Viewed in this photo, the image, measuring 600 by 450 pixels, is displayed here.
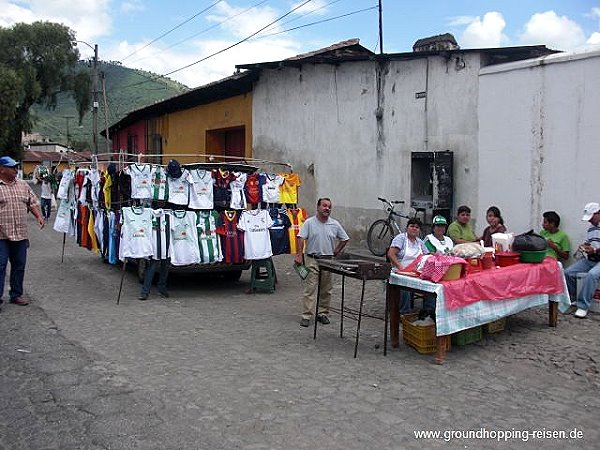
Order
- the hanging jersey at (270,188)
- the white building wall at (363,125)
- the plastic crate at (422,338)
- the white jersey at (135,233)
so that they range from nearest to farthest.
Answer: the plastic crate at (422,338) < the white jersey at (135,233) < the hanging jersey at (270,188) < the white building wall at (363,125)

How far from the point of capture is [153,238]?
850 cm

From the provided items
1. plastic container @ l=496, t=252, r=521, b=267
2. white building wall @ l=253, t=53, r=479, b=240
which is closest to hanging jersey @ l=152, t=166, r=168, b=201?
plastic container @ l=496, t=252, r=521, b=267

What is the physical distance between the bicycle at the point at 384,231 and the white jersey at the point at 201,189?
4.39 metres

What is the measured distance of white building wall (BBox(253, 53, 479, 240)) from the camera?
435 inches

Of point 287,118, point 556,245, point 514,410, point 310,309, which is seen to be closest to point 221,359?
point 310,309

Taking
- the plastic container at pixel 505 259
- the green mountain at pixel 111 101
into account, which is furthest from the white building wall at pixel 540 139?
the green mountain at pixel 111 101

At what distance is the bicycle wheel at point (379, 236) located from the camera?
12352 millimetres

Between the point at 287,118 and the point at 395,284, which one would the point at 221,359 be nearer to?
the point at 395,284

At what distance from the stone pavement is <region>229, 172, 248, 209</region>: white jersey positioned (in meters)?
1.66

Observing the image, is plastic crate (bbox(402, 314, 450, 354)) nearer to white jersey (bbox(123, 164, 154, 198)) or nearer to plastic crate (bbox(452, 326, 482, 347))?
plastic crate (bbox(452, 326, 482, 347))

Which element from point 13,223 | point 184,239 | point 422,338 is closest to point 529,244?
point 422,338

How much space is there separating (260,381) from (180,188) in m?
4.27

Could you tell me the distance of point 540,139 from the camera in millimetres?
9453

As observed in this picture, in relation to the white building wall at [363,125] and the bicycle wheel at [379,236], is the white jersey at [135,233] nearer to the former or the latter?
the bicycle wheel at [379,236]
